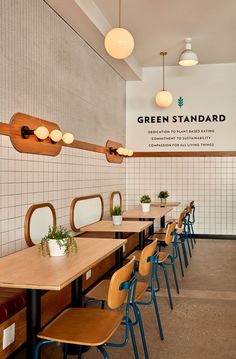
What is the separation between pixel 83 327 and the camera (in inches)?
94.2

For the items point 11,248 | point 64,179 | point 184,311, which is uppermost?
point 64,179

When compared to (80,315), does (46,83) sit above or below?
above

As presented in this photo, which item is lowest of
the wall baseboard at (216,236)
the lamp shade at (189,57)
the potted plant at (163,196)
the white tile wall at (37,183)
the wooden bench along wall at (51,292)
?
the wall baseboard at (216,236)

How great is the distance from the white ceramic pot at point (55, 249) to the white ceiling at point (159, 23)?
2.99 meters

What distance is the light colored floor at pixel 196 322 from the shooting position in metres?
3.11

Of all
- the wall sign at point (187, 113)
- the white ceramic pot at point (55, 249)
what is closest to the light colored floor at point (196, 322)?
the white ceramic pot at point (55, 249)

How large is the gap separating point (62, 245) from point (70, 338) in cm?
74

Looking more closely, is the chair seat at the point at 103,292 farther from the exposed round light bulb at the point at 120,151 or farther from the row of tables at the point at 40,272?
the exposed round light bulb at the point at 120,151

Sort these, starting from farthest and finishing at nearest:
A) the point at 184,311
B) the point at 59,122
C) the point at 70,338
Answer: the point at 59,122, the point at 184,311, the point at 70,338

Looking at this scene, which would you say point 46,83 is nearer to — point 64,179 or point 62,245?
point 64,179

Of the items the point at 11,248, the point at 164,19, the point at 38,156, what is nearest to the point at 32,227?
the point at 11,248

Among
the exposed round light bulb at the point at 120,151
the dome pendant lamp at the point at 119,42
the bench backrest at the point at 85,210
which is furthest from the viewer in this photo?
the exposed round light bulb at the point at 120,151

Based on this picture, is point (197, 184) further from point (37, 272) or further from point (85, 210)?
point (37, 272)

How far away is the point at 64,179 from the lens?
5.10 metres
